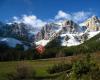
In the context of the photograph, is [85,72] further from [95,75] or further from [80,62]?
[95,75]

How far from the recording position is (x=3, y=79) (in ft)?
265

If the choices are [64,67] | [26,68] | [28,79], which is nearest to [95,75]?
[28,79]

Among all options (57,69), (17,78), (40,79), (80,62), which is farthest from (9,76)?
(80,62)

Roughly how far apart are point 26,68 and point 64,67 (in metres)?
19.8

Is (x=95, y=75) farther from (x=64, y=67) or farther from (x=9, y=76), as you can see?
(x=64, y=67)

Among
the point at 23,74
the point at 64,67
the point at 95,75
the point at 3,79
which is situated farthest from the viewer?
the point at 64,67

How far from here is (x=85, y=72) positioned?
135 ft

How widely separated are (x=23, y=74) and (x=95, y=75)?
5270 cm

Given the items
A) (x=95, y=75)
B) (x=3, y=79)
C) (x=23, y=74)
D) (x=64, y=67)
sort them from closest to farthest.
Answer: (x=95, y=75), (x=3, y=79), (x=23, y=74), (x=64, y=67)

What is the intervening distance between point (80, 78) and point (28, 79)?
42851 millimetres

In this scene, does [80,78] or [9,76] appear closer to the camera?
[80,78]

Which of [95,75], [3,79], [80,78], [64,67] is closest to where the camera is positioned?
[95,75]

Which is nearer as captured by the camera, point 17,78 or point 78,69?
point 78,69

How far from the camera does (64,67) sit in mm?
103875
